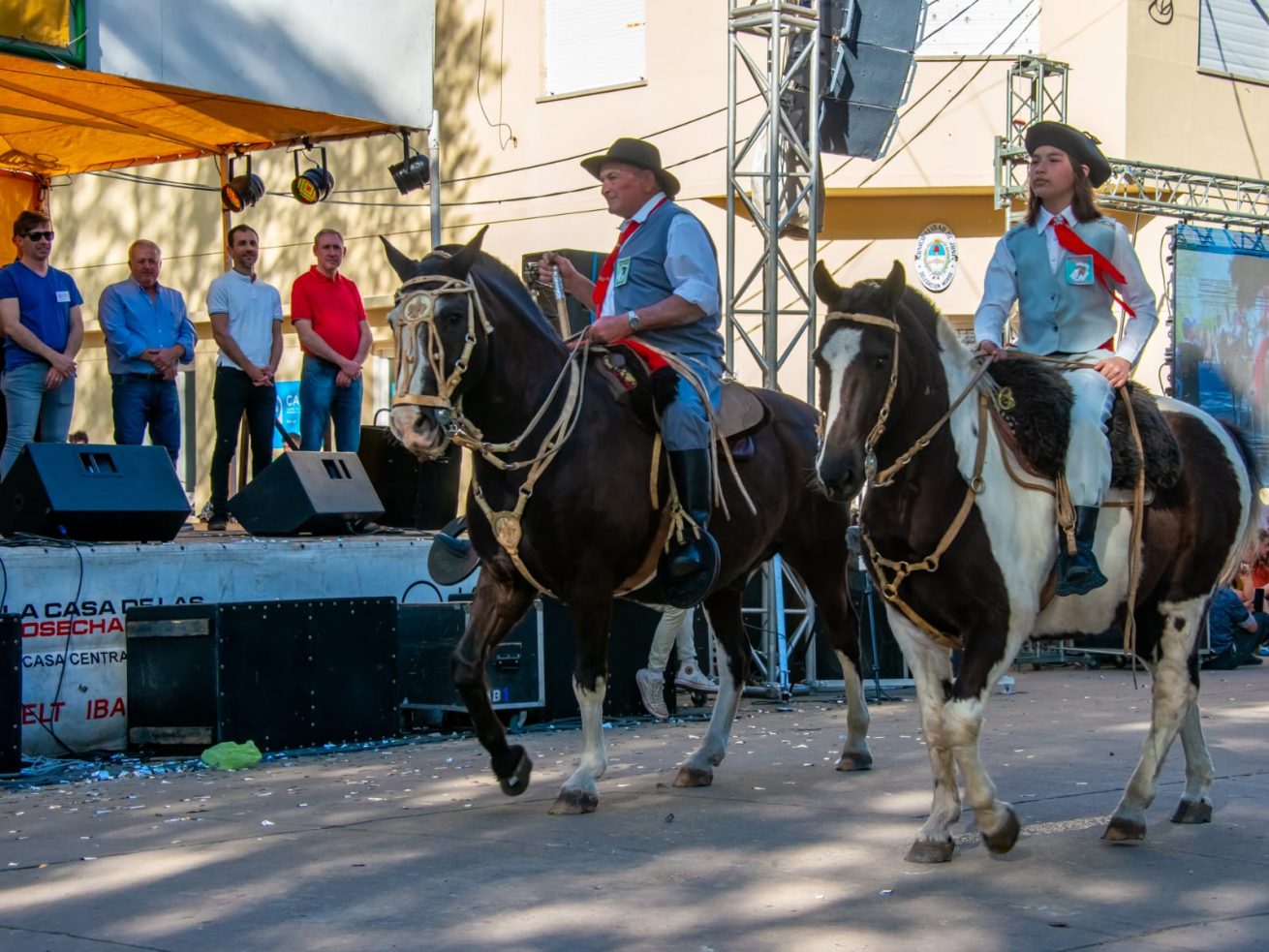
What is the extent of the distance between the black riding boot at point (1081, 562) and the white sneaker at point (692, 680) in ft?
18.3

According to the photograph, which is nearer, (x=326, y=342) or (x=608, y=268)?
(x=608, y=268)

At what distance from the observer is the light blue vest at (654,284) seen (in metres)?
7.72

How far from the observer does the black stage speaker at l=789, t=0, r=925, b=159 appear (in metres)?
16.8

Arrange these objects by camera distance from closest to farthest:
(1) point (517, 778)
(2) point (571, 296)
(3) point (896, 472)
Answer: (3) point (896, 472)
(1) point (517, 778)
(2) point (571, 296)

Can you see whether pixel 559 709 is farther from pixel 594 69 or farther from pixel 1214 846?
pixel 594 69

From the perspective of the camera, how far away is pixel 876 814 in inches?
275

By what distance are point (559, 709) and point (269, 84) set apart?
4978 mm

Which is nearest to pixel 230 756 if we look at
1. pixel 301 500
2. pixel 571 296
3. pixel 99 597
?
pixel 99 597

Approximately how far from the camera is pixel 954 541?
5922 millimetres

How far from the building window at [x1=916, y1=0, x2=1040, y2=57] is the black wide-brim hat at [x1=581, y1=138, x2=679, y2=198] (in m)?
13.4

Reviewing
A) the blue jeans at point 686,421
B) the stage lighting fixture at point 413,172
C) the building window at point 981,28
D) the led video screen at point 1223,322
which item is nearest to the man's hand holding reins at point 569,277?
the blue jeans at point 686,421

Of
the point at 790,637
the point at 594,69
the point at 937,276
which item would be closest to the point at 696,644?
the point at 790,637

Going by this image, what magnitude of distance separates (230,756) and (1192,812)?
4.91m

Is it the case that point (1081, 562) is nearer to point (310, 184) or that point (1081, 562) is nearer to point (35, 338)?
point (35, 338)
